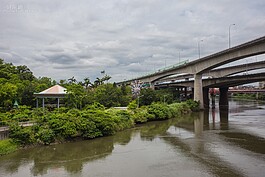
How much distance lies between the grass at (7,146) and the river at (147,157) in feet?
2.04

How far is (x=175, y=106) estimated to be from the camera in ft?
147

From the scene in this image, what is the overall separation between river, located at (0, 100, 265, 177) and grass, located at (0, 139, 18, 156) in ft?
2.04

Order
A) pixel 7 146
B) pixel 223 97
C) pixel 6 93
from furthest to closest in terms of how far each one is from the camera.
→ pixel 223 97
pixel 6 93
pixel 7 146

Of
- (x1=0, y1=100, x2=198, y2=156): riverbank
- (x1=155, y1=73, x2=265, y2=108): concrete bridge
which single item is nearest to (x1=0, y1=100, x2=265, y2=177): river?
(x1=0, y1=100, x2=198, y2=156): riverbank

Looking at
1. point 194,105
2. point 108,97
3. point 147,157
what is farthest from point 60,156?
point 194,105

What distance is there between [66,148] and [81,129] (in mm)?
3013

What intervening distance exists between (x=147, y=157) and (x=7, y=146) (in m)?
11.4

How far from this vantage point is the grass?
19.0 meters

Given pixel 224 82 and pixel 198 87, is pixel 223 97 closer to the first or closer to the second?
pixel 224 82

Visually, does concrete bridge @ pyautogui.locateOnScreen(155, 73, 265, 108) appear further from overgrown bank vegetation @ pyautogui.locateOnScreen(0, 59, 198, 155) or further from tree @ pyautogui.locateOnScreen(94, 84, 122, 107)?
tree @ pyautogui.locateOnScreen(94, 84, 122, 107)

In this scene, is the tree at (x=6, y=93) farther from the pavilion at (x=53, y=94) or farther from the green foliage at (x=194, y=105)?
the green foliage at (x=194, y=105)

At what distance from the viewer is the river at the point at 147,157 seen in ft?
49.1

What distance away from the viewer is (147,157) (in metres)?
18.0

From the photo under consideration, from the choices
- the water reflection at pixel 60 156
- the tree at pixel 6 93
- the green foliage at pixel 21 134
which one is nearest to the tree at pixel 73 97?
the tree at pixel 6 93
